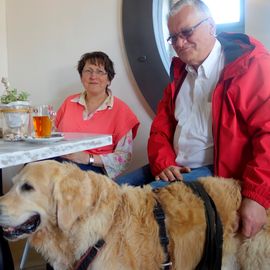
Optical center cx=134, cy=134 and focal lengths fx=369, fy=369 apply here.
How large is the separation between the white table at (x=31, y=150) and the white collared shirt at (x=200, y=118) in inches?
14.1

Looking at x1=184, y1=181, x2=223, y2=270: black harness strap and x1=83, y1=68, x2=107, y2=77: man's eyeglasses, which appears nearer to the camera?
x1=184, y1=181, x2=223, y2=270: black harness strap

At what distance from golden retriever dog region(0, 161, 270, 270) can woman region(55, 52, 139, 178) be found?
0.75 meters

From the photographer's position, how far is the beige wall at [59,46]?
2.34 m

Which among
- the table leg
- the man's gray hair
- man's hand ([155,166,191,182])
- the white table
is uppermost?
the man's gray hair

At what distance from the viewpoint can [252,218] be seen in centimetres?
117

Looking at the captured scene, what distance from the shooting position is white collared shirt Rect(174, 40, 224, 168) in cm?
152

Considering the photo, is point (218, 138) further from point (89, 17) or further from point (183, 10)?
point (89, 17)

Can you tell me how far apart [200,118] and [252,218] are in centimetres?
50

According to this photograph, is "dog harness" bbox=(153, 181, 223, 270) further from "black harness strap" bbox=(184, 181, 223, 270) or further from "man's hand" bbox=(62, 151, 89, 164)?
"man's hand" bbox=(62, 151, 89, 164)

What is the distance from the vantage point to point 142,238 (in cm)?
113

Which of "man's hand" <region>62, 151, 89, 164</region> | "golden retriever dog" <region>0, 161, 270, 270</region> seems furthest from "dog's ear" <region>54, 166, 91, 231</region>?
"man's hand" <region>62, 151, 89, 164</region>

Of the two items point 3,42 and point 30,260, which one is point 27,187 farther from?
point 3,42

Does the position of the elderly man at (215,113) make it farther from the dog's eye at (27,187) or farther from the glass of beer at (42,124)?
the dog's eye at (27,187)

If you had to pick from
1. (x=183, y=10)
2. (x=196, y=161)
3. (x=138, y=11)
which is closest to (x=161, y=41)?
(x=138, y=11)
